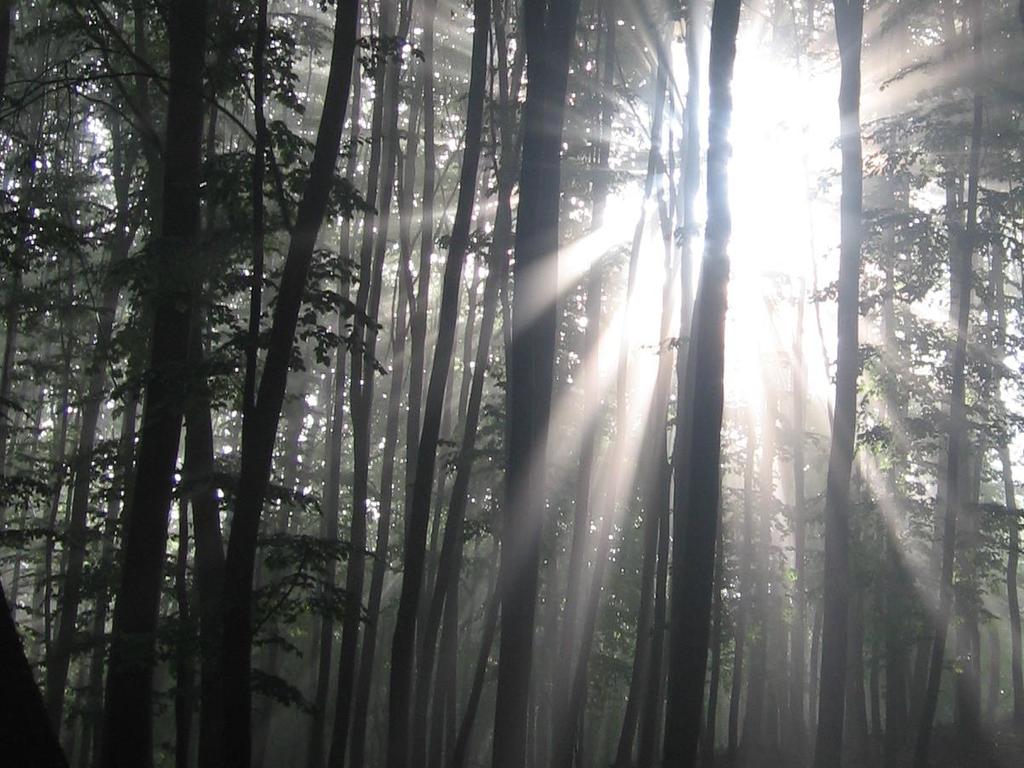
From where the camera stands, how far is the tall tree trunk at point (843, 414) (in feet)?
46.1

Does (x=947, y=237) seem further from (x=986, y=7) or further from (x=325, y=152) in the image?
(x=325, y=152)

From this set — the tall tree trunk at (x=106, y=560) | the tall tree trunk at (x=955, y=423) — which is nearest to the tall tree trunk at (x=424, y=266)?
the tall tree trunk at (x=106, y=560)

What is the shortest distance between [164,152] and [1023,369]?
58.6 feet

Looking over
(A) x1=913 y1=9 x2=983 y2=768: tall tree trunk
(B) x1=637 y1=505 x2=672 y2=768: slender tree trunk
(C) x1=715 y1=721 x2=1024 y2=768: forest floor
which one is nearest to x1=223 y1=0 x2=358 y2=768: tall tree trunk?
(B) x1=637 y1=505 x2=672 y2=768: slender tree trunk

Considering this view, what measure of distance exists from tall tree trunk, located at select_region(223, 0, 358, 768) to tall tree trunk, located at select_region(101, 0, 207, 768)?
2.86 ft

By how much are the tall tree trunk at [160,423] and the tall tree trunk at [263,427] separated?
872 mm

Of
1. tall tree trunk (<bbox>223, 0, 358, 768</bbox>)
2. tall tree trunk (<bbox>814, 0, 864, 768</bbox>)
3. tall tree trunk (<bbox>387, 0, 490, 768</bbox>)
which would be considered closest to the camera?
tall tree trunk (<bbox>223, 0, 358, 768</bbox>)

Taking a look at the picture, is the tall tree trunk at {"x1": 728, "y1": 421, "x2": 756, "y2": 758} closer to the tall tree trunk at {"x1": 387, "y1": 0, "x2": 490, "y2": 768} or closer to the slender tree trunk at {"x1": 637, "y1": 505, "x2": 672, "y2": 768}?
the slender tree trunk at {"x1": 637, "y1": 505, "x2": 672, "y2": 768}

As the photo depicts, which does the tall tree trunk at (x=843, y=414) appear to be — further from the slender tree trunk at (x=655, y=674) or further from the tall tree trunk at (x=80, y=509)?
the tall tree trunk at (x=80, y=509)

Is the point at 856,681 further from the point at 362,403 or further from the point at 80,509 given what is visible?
the point at 80,509

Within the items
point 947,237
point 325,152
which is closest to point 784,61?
point 947,237

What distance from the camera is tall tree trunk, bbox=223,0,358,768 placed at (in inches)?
331

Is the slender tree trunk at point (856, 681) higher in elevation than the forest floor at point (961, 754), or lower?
higher

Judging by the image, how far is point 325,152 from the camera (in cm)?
905
